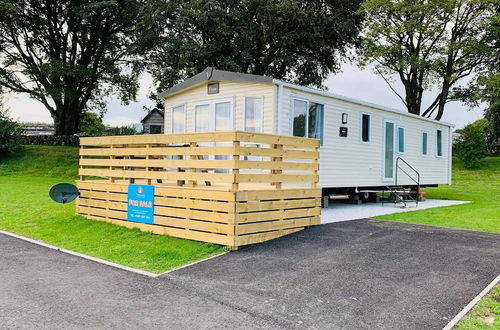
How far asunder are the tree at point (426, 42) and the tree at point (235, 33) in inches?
84.8

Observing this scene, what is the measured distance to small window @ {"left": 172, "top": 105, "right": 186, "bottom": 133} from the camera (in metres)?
11.1

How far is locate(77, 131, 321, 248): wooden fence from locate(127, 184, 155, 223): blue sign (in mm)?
102

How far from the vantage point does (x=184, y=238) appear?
6527 millimetres

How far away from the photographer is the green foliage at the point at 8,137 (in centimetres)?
2161

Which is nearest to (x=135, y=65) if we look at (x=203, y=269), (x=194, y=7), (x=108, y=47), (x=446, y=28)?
(x=108, y=47)

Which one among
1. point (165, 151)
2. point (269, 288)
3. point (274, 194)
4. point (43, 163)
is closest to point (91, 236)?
point (165, 151)

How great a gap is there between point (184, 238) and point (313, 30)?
1563 cm

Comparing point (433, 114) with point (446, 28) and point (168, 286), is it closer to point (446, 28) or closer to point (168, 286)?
point (446, 28)

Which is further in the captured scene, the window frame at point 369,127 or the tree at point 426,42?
the tree at point 426,42

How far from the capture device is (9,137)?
21.9 m

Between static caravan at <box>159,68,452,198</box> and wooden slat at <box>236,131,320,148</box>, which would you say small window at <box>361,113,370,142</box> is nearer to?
Answer: static caravan at <box>159,68,452,198</box>

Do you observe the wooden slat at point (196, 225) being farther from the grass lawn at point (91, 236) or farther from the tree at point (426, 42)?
the tree at point (426, 42)

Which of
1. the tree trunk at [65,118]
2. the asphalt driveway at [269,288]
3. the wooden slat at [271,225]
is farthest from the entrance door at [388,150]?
the tree trunk at [65,118]

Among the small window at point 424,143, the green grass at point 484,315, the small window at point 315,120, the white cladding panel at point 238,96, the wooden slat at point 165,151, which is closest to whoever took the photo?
the green grass at point 484,315
